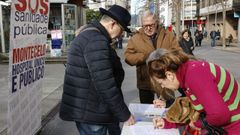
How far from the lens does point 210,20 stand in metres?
64.2

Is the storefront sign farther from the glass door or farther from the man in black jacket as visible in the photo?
the glass door

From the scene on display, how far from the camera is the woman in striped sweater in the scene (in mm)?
2225

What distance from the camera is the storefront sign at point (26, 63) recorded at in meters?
3.96

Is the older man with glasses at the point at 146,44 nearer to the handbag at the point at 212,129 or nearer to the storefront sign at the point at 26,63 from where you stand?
the storefront sign at the point at 26,63

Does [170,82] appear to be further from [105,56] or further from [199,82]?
[105,56]

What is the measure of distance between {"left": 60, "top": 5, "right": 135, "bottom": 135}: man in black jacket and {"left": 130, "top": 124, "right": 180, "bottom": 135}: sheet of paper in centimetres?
13

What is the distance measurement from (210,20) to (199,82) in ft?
210

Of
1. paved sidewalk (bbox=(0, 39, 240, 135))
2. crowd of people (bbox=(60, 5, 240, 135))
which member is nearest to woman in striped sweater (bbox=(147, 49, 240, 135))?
crowd of people (bbox=(60, 5, 240, 135))

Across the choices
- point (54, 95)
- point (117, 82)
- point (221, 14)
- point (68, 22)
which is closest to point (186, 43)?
point (54, 95)

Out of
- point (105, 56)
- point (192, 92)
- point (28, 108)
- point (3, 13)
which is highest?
point (3, 13)

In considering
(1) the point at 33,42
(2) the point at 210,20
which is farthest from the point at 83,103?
(2) the point at 210,20

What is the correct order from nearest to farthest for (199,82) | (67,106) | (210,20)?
(199,82), (67,106), (210,20)

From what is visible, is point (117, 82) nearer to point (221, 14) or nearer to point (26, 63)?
point (26, 63)

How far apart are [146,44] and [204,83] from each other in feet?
8.17
